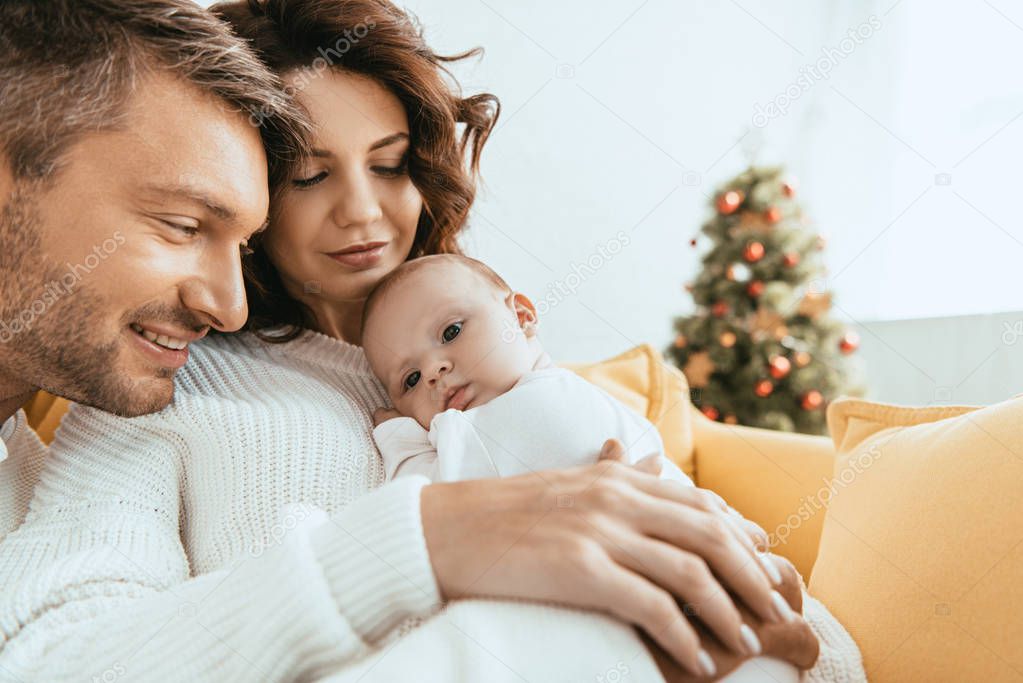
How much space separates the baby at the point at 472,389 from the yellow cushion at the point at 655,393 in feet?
2.25

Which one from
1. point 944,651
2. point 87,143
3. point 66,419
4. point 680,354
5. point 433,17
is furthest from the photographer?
point 680,354

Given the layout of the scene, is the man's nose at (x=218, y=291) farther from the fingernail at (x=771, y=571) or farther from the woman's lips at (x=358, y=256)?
the fingernail at (x=771, y=571)

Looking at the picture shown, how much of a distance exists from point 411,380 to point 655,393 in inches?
36.5

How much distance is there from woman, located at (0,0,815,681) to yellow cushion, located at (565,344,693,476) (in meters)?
0.68

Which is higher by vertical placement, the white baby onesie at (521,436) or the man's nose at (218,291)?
the white baby onesie at (521,436)

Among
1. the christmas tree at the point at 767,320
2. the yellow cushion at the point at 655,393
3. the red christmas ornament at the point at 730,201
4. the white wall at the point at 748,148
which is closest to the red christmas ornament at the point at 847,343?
the christmas tree at the point at 767,320

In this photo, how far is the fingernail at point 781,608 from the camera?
32.6 inches

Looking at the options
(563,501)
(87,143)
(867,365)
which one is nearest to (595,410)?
(563,501)

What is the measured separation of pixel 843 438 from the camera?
139 centimetres

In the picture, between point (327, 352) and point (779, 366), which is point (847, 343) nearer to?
point (779, 366)

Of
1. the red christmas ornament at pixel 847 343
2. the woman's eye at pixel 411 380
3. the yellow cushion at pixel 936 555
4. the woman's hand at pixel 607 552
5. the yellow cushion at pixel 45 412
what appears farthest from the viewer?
the red christmas ornament at pixel 847 343

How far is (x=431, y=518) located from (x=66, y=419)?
0.73 metres

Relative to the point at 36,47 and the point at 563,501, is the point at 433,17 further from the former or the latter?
the point at 563,501

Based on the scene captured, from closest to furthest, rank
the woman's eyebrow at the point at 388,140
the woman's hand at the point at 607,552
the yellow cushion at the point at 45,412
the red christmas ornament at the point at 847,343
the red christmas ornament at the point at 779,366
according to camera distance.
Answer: the woman's hand at the point at 607,552 → the woman's eyebrow at the point at 388,140 → the yellow cushion at the point at 45,412 → the red christmas ornament at the point at 779,366 → the red christmas ornament at the point at 847,343
